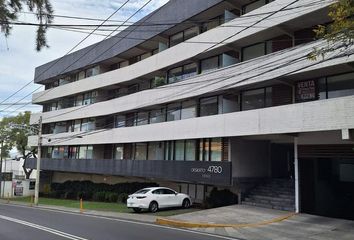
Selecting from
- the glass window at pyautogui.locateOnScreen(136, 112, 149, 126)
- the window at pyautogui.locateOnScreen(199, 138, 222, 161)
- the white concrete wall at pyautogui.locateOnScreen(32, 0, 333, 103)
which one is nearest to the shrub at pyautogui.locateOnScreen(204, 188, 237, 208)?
→ the window at pyautogui.locateOnScreen(199, 138, 222, 161)

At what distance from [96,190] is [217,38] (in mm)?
20145

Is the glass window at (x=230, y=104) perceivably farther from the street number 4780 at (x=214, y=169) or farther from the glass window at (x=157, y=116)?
the glass window at (x=157, y=116)

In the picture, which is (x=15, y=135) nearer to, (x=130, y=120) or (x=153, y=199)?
(x=130, y=120)

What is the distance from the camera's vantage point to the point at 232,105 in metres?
27.9

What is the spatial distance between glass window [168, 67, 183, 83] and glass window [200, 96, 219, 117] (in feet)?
11.0

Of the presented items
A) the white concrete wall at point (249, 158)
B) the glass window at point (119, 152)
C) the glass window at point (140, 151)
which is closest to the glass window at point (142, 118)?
the glass window at point (140, 151)

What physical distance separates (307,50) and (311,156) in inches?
215

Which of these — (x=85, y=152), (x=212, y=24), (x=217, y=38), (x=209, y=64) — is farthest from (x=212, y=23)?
(x=85, y=152)

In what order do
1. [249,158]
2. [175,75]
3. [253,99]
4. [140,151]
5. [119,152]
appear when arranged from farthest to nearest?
[119,152] → [140,151] → [175,75] → [249,158] → [253,99]

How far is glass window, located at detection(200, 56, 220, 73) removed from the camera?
29781 mm

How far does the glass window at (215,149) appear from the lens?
28.1 m

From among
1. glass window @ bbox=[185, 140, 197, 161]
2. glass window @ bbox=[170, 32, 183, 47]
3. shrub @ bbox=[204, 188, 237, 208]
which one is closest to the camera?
shrub @ bbox=[204, 188, 237, 208]

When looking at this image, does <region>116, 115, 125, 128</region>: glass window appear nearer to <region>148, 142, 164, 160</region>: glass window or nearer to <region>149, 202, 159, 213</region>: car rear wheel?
<region>148, 142, 164, 160</region>: glass window

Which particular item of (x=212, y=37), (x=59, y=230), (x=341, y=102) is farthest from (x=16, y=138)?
(x=341, y=102)
